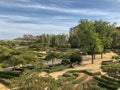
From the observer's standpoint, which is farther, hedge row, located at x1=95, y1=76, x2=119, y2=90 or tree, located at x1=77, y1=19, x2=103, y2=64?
tree, located at x1=77, y1=19, x2=103, y2=64

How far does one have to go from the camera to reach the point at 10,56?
5069 centimetres

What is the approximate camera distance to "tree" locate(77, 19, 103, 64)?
63.8 m

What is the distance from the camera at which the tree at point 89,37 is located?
6375 centimetres

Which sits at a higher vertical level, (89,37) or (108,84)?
(89,37)

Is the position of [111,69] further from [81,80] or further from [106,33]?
[106,33]

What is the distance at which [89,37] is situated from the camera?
2525 inches

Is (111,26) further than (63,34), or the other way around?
(63,34)

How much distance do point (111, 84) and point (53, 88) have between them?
788 inches

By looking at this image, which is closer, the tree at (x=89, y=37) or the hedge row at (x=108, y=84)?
the hedge row at (x=108, y=84)

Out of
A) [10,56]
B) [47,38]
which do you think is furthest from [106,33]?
[47,38]

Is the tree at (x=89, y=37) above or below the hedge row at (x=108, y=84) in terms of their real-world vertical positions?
above

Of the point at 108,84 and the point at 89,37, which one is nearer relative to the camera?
the point at 108,84

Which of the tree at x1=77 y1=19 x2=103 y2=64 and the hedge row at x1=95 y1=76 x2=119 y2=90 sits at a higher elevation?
the tree at x1=77 y1=19 x2=103 y2=64

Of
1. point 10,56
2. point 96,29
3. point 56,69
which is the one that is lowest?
point 56,69
